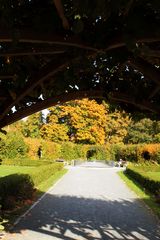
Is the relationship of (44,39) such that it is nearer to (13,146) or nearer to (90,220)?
(90,220)

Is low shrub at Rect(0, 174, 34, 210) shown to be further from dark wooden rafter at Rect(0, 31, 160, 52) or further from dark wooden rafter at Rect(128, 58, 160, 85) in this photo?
dark wooden rafter at Rect(0, 31, 160, 52)

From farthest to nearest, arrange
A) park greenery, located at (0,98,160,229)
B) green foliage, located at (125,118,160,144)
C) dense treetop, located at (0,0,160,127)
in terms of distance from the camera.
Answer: green foliage, located at (125,118,160,144) → park greenery, located at (0,98,160,229) → dense treetop, located at (0,0,160,127)

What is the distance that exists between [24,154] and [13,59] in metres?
44.2

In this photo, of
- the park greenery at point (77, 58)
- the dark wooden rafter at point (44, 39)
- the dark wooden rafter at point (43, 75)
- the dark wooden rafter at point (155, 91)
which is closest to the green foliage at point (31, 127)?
the park greenery at point (77, 58)

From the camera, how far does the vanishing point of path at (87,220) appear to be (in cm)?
942

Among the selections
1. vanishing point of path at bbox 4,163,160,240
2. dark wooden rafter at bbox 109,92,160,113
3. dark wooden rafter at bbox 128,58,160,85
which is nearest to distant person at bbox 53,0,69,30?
dark wooden rafter at bbox 128,58,160,85

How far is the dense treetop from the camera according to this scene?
3.53 meters

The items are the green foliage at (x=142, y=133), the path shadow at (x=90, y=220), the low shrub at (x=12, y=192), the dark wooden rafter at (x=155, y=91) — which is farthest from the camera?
the green foliage at (x=142, y=133)

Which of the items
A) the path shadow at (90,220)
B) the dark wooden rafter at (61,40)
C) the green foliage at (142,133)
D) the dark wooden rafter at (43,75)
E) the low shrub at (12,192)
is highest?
the green foliage at (142,133)

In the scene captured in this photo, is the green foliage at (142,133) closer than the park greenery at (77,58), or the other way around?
the park greenery at (77,58)

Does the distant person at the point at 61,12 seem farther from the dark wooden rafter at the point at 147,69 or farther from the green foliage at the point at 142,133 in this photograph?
the green foliage at the point at 142,133

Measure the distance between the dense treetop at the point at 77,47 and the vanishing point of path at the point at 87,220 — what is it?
343 cm

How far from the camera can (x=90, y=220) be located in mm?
11648

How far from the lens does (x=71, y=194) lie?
1878 cm
